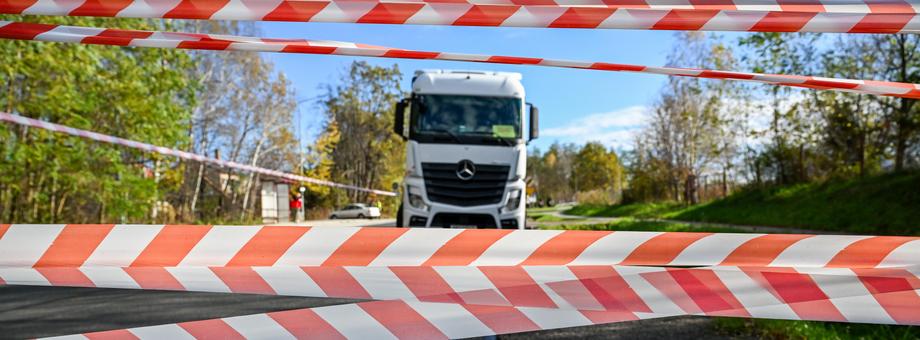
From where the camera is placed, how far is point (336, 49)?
6.38ft

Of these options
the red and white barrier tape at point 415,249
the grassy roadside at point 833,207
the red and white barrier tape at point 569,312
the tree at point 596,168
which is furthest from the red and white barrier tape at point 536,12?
the tree at point 596,168

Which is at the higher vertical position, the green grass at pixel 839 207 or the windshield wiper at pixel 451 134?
the windshield wiper at pixel 451 134

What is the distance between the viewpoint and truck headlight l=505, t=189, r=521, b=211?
9.01 metres

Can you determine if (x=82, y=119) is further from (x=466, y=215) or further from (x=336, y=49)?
(x=336, y=49)

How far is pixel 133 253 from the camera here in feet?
5.31

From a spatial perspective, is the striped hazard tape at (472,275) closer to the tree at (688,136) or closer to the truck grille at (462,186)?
the truck grille at (462,186)

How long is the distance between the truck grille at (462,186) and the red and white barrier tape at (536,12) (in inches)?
282

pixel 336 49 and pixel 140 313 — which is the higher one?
pixel 336 49

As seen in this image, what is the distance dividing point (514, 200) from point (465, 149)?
1.10m

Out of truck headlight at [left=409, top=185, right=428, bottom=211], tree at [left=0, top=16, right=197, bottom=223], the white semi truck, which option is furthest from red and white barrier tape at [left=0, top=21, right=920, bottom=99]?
tree at [left=0, top=16, right=197, bottom=223]

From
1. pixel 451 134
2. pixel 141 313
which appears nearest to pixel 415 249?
pixel 141 313

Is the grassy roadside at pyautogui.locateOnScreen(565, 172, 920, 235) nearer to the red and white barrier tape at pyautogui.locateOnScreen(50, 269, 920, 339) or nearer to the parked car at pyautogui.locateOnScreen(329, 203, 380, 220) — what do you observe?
the red and white barrier tape at pyautogui.locateOnScreen(50, 269, 920, 339)

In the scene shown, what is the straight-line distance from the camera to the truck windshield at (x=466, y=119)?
9.20m

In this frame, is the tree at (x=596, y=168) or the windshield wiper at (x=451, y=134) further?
the tree at (x=596, y=168)
